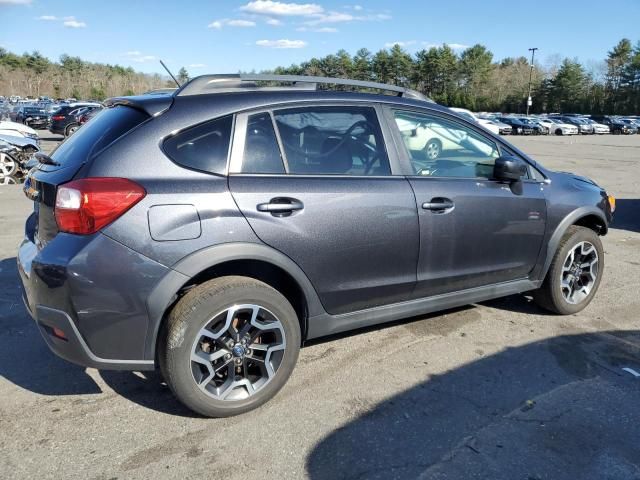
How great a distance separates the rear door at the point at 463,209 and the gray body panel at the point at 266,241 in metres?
0.01

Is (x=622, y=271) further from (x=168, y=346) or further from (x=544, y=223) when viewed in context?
(x=168, y=346)

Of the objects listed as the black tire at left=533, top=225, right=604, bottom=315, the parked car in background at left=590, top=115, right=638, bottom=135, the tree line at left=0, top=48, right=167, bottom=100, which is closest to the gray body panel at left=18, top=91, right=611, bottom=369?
the black tire at left=533, top=225, right=604, bottom=315

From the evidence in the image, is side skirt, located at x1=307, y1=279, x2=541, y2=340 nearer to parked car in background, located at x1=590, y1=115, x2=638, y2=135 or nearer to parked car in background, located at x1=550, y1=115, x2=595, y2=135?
parked car in background, located at x1=550, y1=115, x2=595, y2=135

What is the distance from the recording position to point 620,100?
7619cm

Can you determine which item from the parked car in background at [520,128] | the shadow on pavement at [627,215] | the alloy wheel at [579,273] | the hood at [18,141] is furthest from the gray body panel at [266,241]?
the parked car in background at [520,128]

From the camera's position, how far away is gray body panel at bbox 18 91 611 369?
8.63 ft

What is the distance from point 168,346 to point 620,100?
87.7 m

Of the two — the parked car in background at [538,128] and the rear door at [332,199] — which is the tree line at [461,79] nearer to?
the parked car in background at [538,128]

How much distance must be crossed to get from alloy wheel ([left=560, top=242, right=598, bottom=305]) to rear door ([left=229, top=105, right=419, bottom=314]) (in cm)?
165

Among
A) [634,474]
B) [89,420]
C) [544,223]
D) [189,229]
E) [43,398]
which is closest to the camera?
[634,474]

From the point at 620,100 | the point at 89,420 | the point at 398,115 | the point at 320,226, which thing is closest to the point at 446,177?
the point at 398,115

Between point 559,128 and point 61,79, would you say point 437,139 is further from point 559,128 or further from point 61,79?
point 61,79

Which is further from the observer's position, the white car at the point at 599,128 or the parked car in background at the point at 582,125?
the white car at the point at 599,128

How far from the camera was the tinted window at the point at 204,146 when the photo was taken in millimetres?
2820
